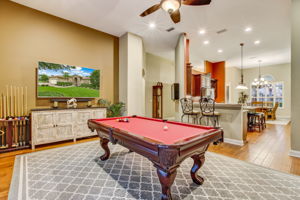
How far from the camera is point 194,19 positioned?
13.4ft

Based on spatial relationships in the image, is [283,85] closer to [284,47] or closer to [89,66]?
[284,47]

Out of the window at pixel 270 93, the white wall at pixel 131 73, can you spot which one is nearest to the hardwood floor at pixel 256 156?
the white wall at pixel 131 73

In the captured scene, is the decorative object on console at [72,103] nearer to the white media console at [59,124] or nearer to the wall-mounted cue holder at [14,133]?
the white media console at [59,124]

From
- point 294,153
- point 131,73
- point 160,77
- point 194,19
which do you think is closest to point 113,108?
point 131,73

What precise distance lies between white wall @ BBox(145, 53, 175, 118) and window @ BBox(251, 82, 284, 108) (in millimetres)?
6981

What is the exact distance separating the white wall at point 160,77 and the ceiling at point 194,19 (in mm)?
1432

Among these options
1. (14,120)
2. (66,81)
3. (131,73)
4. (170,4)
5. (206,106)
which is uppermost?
(170,4)

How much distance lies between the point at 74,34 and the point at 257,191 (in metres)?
5.61

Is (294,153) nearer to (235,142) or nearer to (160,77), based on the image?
(235,142)

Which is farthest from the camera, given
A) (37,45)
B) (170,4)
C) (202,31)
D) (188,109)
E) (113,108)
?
(202,31)

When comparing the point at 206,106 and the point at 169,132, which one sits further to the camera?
the point at 206,106

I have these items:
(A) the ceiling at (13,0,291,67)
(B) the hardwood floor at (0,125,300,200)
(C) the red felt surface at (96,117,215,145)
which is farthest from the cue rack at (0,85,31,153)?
(C) the red felt surface at (96,117,215,145)

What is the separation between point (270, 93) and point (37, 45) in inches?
525

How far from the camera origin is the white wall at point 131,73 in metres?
4.87
